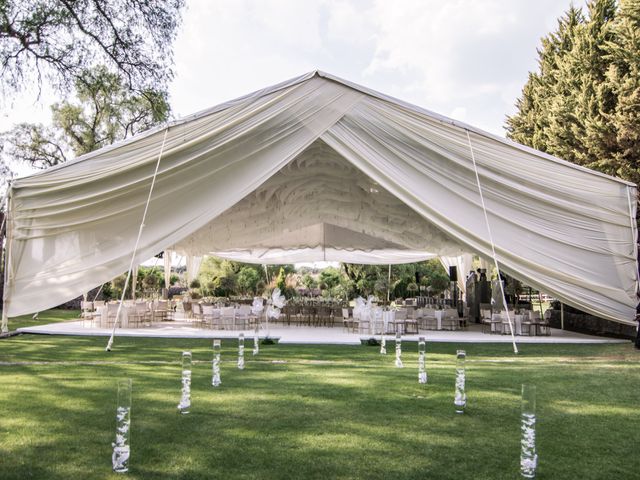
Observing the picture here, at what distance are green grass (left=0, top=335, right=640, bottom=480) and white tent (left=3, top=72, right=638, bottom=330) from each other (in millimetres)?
2235

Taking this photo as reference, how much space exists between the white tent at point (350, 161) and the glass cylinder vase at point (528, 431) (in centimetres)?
745

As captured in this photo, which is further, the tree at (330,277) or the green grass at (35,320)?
the tree at (330,277)

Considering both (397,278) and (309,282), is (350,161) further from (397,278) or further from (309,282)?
(309,282)

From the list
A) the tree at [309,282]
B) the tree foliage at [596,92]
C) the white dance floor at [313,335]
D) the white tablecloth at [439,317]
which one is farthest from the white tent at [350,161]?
the tree at [309,282]

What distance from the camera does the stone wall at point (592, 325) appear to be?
13387mm

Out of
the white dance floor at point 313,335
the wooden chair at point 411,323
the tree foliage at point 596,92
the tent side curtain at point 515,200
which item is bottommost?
the white dance floor at point 313,335

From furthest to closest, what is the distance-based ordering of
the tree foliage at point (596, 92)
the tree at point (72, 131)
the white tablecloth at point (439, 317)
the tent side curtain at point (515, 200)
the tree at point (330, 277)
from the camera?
the tree at point (330, 277), the tree at point (72, 131), the tree foliage at point (596, 92), the white tablecloth at point (439, 317), the tent side curtain at point (515, 200)

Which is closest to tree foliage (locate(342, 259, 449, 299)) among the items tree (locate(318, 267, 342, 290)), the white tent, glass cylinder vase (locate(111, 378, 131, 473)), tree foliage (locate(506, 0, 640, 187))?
tree (locate(318, 267, 342, 290))

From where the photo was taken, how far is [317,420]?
5.55 metres

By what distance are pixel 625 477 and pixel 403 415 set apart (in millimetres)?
2210

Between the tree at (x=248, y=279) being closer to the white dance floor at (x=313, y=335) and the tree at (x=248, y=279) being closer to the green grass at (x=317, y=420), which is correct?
the white dance floor at (x=313, y=335)

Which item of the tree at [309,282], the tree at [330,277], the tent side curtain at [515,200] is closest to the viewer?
the tent side curtain at [515,200]

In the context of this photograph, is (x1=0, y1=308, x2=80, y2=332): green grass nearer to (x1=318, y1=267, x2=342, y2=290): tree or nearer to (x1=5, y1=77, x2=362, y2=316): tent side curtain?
(x1=5, y1=77, x2=362, y2=316): tent side curtain

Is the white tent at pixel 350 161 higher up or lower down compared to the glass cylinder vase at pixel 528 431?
higher up
